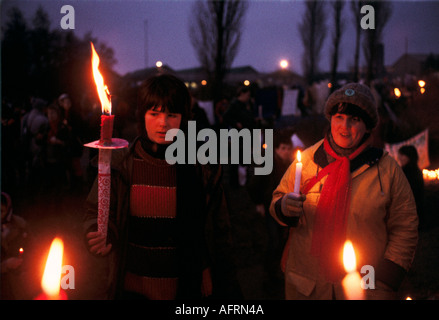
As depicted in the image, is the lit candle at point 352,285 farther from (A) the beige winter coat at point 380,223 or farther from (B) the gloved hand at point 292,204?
(A) the beige winter coat at point 380,223

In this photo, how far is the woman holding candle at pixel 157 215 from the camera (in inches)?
82.7

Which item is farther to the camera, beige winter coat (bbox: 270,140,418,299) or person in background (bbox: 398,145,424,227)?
person in background (bbox: 398,145,424,227)

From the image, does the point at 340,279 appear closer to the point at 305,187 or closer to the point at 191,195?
the point at 305,187

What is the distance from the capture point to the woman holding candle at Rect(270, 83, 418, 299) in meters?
2.14

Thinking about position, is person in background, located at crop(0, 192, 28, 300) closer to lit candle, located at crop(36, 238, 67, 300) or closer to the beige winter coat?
the beige winter coat

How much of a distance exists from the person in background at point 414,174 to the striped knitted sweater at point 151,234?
213 centimetres

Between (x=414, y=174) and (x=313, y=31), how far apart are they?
31048mm

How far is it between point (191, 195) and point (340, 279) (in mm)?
943

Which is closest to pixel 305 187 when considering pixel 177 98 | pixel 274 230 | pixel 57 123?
pixel 177 98

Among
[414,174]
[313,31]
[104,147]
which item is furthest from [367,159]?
[313,31]

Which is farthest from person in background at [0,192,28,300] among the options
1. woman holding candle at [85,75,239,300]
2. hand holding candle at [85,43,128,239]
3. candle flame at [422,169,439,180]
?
candle flame at [422,169,439,180]

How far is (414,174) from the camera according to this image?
3.65 m

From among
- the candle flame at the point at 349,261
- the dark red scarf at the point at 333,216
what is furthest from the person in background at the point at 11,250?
the candle flame at the point at 349,261

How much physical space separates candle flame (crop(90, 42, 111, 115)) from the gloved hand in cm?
88
